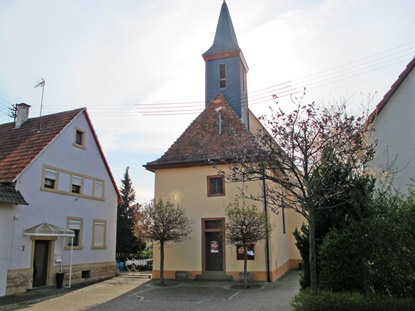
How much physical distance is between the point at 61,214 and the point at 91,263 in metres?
3.29

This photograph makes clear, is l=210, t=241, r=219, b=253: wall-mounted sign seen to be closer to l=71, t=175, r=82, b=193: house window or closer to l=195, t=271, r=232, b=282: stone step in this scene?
l=195, t=271, r=232, b=282: stone step

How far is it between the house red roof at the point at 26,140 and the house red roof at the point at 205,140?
454 centimetres

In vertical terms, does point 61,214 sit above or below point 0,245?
above

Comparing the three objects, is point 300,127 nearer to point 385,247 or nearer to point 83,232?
point 385,247

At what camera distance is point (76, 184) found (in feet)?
62.7

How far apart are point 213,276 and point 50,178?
913 centimetres

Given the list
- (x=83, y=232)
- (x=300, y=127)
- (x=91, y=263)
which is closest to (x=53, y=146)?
(x=83, y=232)

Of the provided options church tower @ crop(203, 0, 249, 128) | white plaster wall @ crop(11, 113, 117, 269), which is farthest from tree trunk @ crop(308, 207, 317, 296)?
church tower @ crop(203, 0, 249, 128)

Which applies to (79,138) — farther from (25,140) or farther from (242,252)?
(242,252)

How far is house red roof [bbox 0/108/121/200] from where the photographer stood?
16044mm

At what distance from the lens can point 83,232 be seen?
19.0m

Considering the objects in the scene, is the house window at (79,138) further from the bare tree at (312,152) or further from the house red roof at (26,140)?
the bare tree at (312,152)

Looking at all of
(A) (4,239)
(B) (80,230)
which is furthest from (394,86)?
(A) (4,239)

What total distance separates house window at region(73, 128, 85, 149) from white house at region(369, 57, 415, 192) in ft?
47.2
